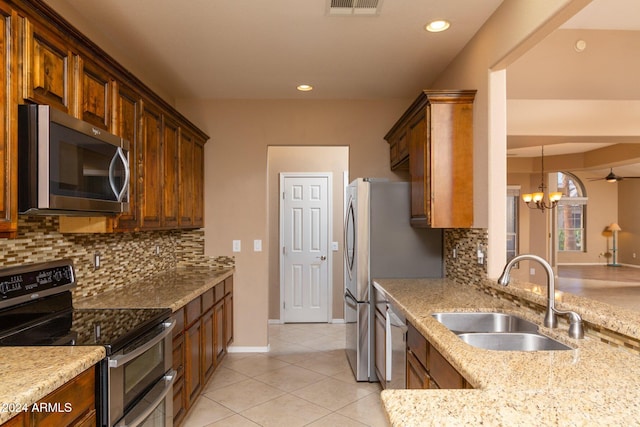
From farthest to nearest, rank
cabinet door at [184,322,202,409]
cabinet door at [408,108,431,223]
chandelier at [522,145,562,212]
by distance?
chandelier at [522,145,562,212] → cabinet door at [408,108,431,223] → cabinet door at [184,322,202,409]

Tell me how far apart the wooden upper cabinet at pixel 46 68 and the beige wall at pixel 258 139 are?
2.36m

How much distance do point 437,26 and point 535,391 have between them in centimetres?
229

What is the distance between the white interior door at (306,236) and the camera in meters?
5.47

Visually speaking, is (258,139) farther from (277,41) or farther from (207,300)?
(207,300)

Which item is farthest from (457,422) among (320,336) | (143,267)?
(320,336)

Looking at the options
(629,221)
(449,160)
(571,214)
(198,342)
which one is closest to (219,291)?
(198,342)

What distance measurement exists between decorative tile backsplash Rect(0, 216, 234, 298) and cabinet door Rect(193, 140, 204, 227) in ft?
0.85

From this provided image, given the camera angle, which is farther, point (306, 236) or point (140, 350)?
point (306, 236)

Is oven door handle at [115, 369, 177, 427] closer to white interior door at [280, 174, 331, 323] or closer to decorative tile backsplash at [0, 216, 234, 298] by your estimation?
decorative tile backsplash at [0, 216, 234, 298]

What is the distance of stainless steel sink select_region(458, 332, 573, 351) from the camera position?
1.76 meters

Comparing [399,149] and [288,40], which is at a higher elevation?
[288,40]

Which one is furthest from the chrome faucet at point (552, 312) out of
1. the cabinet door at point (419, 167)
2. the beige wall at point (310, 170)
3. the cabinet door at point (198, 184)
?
the beige wall at point (310, 170)

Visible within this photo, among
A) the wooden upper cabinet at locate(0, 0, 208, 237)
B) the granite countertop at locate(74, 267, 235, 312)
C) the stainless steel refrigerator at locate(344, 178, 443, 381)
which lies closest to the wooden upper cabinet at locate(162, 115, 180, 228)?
the wooden upper cabinet at locate(0, 0, 208, 237)

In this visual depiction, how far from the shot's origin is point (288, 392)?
3236 millimetres
